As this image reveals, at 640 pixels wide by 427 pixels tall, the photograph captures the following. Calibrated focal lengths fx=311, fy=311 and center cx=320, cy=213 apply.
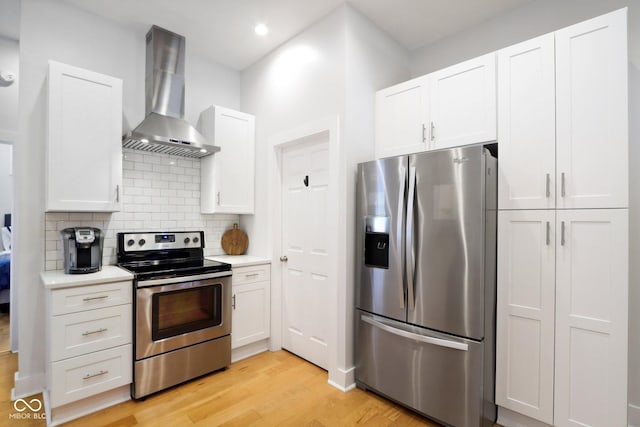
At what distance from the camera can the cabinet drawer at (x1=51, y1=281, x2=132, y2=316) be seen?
199cm

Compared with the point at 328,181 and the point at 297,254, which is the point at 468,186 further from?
the point at 297,254

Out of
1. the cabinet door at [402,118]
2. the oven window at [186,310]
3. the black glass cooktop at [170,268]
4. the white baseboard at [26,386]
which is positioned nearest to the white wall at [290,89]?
the cabinet door at [402,118]

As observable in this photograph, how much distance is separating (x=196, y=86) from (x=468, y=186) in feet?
9.54

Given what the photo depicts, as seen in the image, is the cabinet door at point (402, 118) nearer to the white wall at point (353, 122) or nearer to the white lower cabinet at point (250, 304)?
the white wall at point (353, 122)

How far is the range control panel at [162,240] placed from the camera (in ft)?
8.82

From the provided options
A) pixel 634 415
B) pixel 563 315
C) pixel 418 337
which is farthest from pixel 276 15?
pixel 634 415

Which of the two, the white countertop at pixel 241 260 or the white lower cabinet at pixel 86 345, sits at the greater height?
the white countertop at pixel 241 260

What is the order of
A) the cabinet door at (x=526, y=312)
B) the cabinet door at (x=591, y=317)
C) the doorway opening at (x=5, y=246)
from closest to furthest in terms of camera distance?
the cabinet door at (x=591, y=317) → the cabinet door at (x=526, y=312) → the doorway opening at (x=5, y=246)

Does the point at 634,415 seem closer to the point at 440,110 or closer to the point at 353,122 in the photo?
the point at 440,110

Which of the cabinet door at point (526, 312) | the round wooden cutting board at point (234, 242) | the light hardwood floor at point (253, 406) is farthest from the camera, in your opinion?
the round wooden cutting board at point (234, 242)

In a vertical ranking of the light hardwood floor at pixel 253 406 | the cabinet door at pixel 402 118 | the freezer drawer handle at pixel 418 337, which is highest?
the cabinet door at pixel 402 118

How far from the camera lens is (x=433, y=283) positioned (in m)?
2.04

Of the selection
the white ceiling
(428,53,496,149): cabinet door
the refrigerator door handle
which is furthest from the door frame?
the white ceiling

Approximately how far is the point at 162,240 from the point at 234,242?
78 cm
